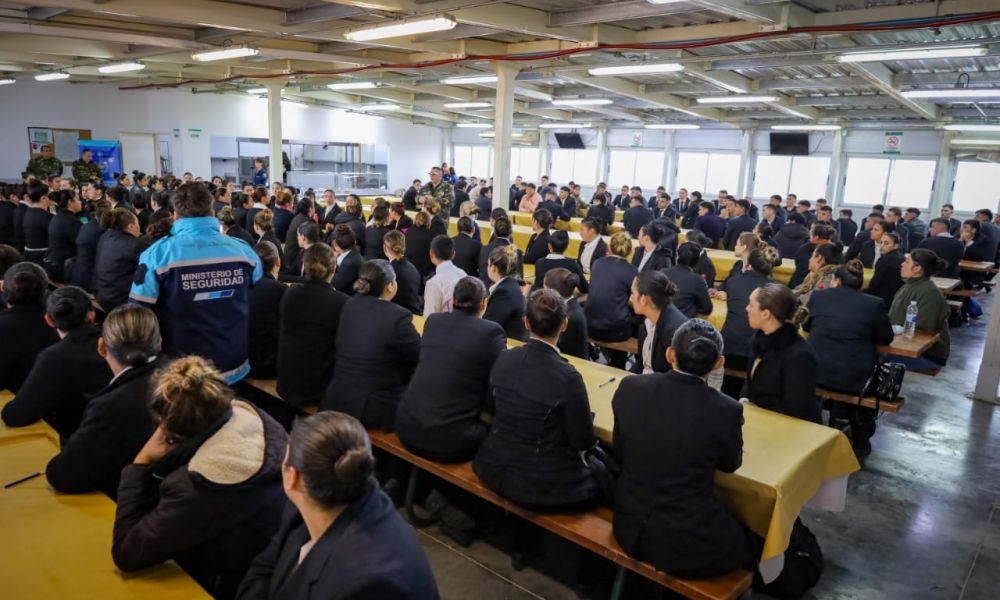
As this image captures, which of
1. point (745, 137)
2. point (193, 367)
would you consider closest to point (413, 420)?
point (193, 367)

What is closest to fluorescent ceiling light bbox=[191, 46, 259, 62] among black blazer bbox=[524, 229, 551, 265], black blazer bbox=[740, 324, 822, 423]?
black blazer bbox=[524, 229, 551, 265]

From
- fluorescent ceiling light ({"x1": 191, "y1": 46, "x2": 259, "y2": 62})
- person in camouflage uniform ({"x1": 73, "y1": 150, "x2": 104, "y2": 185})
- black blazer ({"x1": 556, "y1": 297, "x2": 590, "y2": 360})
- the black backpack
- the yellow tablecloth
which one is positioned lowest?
the black backpack

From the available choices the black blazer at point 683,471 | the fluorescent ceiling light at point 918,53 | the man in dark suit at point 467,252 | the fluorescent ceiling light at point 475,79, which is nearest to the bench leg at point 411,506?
the black blazer at point 683,471

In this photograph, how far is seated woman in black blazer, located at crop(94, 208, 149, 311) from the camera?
4.68 meters

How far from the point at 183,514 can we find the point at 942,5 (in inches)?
282

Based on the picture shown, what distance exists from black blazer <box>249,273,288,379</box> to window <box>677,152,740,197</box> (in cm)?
1721

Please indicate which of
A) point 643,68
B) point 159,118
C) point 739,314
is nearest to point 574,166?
point 159,118

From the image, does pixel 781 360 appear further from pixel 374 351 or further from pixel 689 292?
pixel 374 351

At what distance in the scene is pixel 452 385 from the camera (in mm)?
3125

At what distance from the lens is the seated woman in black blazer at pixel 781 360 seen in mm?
3285

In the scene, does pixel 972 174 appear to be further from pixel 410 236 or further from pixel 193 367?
pixel 193 367

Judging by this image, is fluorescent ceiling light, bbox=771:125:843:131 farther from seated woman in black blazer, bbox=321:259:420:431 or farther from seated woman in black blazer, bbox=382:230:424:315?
seated woman in black blazer, bbox=321:259:420:431

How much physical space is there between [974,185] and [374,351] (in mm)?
17460

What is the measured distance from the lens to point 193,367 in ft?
6.55
